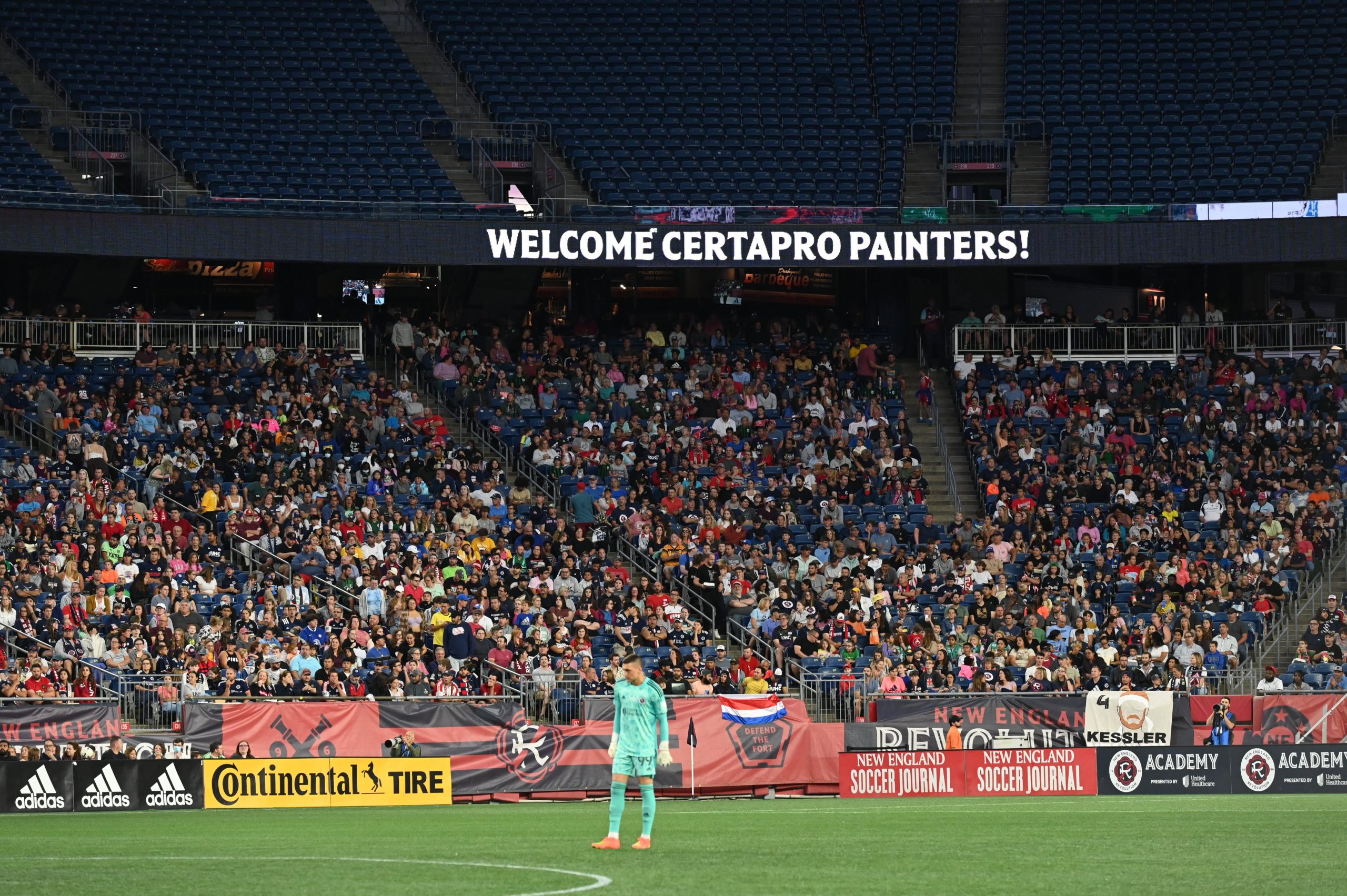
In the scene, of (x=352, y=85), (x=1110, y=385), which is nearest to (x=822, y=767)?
(x=1110, y=385)

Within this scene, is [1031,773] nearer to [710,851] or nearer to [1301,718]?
[1301,718]

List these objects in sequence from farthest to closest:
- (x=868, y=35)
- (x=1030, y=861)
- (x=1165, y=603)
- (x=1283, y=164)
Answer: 1. (x=868, y=35)
2. (x=1283, y=164)
3. (x=1165, y=603)
4. (x=1030, y=861)

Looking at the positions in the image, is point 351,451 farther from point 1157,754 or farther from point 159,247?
point 1157,754

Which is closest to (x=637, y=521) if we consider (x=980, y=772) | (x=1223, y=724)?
(x=980, y=772)

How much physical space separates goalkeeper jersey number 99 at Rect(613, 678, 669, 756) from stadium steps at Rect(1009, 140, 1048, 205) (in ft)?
91.6

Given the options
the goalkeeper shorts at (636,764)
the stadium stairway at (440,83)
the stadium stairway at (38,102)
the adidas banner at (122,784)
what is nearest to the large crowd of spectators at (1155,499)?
the stadium stairway at (440,83)

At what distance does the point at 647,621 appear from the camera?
31.2m

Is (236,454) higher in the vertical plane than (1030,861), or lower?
higher

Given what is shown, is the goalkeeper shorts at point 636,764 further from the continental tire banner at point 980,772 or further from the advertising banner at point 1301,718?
the advertising banner at point 1301,718

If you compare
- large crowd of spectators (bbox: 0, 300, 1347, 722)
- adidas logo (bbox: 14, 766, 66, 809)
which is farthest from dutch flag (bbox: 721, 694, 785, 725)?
adidas logo (bbox: 14, 766, 66, 809)

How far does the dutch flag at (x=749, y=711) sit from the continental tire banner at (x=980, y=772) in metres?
1.66

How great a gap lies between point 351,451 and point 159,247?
6.33 meters

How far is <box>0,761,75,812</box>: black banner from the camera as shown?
76.5 feet

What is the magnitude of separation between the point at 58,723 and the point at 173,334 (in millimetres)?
15164
